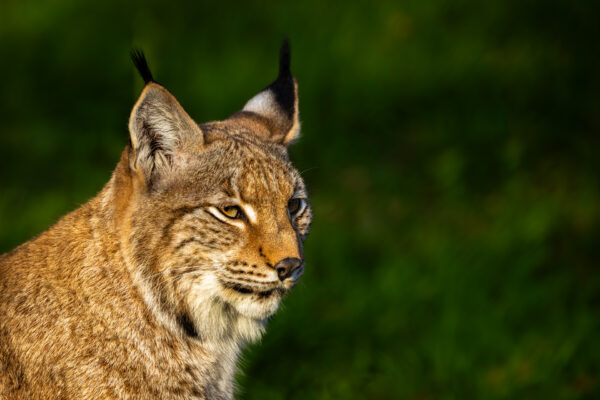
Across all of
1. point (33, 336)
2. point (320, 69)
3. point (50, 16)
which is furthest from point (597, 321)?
point (50, 16)

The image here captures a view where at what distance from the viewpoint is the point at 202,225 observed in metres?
3.73

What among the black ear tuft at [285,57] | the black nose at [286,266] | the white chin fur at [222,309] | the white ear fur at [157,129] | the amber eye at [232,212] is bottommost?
the white chin fur at [222,309]

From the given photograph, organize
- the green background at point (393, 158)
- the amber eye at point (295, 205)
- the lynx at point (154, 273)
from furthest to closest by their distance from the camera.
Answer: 1. the green background at point (393, 158)
2. the amber eye at point (295, 205)
3. the lynx at point (154, 273)

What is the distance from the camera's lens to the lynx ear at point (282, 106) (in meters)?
4.37

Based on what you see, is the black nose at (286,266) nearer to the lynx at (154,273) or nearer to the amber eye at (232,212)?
the lynx at (154,273)

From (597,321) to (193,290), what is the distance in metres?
3.17

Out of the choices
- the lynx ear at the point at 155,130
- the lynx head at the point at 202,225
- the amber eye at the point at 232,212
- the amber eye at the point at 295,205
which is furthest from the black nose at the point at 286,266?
the lynx ear at the point at 155,130

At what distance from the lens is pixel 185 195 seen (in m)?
3.78

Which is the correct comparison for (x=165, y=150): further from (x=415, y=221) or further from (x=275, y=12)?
(x=275, y=12)

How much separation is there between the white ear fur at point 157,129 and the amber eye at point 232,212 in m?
0.30

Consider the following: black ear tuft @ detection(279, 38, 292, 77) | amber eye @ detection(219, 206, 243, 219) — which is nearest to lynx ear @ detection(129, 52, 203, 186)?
amber eye @ detection(219, 206, 243, 219)

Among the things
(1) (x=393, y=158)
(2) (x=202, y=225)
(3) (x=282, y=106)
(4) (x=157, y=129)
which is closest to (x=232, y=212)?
(2) (x=202, y=225)

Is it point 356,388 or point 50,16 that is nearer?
point 356,388

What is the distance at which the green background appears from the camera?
18.0 ft
